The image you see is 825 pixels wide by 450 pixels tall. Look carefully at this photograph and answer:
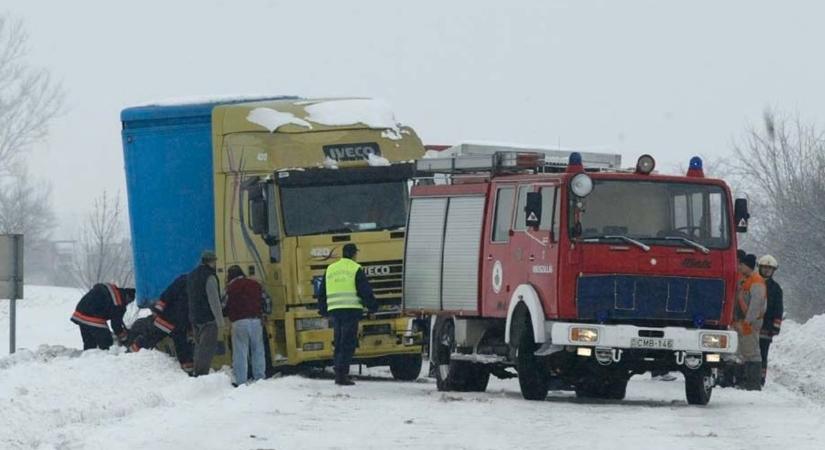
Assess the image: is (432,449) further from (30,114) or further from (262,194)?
(30,114)

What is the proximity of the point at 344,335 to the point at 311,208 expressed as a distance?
2.95m

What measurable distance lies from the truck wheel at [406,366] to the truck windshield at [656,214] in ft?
22.1

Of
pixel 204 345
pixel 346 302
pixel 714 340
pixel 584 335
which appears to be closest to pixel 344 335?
pixel 346 302

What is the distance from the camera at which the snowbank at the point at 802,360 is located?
2548 cm

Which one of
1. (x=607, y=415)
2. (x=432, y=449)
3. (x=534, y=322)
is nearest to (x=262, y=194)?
(x=534, y=322)

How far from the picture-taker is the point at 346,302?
2223 centimetres

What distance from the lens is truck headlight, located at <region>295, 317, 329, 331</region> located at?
24.3 m

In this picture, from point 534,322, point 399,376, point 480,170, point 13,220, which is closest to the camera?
point 534,322

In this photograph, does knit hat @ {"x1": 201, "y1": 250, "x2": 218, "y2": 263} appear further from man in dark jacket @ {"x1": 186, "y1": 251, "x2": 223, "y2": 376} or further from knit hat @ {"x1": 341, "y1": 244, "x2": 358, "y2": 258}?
knit hat @ {"x1": 341, "y1": 244, "x2": 358, "y2": 258}

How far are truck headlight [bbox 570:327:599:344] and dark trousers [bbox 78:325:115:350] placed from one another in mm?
10417

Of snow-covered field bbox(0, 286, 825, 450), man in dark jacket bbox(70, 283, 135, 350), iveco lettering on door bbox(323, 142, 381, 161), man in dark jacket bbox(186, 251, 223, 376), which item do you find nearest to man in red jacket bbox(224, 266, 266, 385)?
man in dark jacket bbox(186, 251, 223, 376)

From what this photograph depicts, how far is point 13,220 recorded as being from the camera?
332ft

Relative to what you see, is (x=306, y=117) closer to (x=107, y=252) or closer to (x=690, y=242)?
(x=690, y=242)

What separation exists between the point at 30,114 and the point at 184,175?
6319cm
